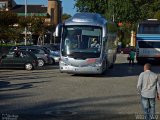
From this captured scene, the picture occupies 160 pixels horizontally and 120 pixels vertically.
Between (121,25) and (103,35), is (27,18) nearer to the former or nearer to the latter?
(121,25)

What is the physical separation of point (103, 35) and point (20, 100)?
12.1 metres

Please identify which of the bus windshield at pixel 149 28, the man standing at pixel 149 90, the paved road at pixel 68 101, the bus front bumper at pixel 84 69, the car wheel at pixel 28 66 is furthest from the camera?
the bus windshield at pixel 149 28

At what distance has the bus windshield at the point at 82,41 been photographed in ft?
87.8

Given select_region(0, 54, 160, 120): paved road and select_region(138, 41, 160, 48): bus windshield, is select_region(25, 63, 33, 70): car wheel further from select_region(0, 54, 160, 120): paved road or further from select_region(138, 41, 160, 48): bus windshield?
select_region(138, 41, 160, 48): bus windshield

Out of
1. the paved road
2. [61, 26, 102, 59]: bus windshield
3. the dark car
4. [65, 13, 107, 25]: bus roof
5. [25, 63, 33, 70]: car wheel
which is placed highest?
[65, 13, 107, 25]: bus roof

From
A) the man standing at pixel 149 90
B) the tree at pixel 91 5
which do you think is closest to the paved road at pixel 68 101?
the man standing at pixel 149 90

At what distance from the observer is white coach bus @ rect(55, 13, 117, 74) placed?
26594 millimetres

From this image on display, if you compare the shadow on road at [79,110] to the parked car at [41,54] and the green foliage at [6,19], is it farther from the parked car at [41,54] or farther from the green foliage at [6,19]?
the green foliage at [6,19]

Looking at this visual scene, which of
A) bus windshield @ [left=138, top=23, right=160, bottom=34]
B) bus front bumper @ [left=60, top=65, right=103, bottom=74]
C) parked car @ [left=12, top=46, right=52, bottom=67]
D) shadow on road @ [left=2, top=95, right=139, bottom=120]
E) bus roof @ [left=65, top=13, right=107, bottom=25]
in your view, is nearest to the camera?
shadow on road @ [left=2, top=95, right=139, bottom=120]

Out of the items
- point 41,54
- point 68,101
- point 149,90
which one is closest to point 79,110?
point 68,101

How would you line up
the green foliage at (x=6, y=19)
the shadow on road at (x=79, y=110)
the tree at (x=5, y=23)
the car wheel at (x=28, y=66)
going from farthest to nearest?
1. the tree at (x=5, y=23)
2. the green foliage at (x=6, y=19)
3. the car wheel at (x=28, y=66)
4. the shadow on road at (x=79, y=110)

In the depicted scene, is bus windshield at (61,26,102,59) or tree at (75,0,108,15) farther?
tree at (75,0,108,15)

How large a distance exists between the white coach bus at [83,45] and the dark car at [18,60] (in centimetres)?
504

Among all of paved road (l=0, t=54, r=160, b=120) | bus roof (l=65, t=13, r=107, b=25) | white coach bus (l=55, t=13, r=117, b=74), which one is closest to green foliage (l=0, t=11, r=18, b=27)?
bus roof (l=65, t=13, r=107, b=25)
